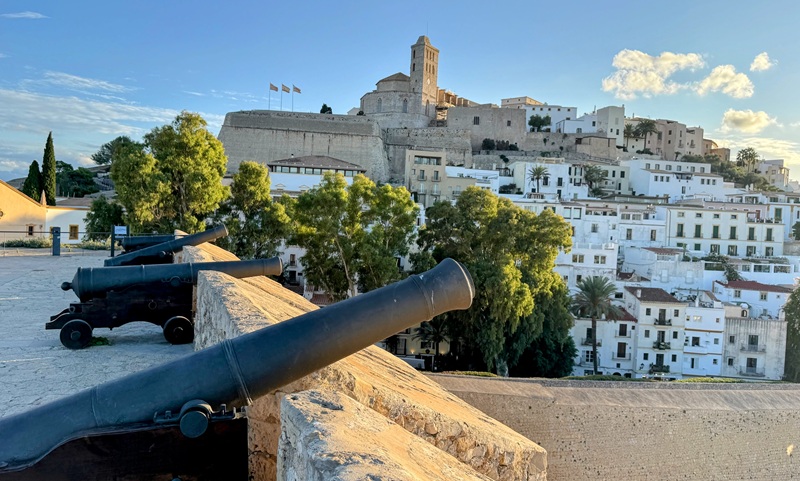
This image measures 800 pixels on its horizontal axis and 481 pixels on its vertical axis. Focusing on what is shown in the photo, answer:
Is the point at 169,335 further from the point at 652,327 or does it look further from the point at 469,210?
the point at 652,327

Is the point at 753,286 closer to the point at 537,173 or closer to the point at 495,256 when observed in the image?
the point at 495,256

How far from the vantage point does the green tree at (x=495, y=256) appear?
18.0 m

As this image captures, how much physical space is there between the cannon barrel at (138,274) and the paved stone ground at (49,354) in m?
0.58

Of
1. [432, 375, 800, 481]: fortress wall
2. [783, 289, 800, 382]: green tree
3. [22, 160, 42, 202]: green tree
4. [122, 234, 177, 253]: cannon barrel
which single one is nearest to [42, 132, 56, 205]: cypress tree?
[22, 160, 42, 202]: green tree

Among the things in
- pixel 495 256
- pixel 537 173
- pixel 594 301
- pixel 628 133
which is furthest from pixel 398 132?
pixel 495 256

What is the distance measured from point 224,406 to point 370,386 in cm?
81

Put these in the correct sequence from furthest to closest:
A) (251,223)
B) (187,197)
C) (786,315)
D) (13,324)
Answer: (786,315) < (251,223) < (187,197) < (13,324)

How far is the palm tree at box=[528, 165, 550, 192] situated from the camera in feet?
137

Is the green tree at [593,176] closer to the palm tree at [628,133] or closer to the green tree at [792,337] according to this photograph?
the palm tree at [628,133]

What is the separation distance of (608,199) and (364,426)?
4265 centimetres

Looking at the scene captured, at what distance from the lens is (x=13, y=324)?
6.21 meters

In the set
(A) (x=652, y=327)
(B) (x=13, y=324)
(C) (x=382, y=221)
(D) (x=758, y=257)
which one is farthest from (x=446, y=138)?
(B) (x=13, y=324)

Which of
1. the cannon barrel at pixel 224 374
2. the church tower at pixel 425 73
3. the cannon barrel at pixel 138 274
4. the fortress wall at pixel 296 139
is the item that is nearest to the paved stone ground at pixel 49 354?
the cannon barrel at pixel 138 274

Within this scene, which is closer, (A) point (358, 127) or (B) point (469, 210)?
(B) point (469, 210)
